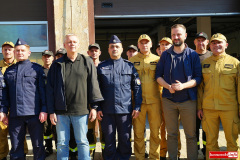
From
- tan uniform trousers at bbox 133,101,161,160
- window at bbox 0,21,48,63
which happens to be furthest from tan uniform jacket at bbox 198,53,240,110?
window at bbox 0,21,48,63

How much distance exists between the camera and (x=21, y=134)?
136 inches

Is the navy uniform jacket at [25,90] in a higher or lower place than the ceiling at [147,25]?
lower

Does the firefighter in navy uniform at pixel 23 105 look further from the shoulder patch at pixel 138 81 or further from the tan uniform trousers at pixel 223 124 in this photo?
the tan uniform trousers at pixel 223 124

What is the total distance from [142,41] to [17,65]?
200 centimetres

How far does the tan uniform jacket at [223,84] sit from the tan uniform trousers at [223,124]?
0.09 meters

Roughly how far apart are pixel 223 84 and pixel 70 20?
3746mm

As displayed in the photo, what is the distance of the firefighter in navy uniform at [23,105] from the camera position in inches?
135

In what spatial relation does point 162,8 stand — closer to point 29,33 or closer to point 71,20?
point 71,20

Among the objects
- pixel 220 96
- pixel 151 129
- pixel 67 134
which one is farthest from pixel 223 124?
pixel 67 134

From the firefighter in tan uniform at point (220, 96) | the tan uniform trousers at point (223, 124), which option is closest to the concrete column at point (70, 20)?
the firefighter in tan uniform at point (220, 96)

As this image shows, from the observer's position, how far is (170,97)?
3592mm

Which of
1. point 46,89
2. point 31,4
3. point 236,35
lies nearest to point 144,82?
point 46,89

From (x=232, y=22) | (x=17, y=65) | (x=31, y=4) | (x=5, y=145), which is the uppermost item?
(x=232, y=22)

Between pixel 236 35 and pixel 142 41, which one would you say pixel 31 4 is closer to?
pixel 142 41
